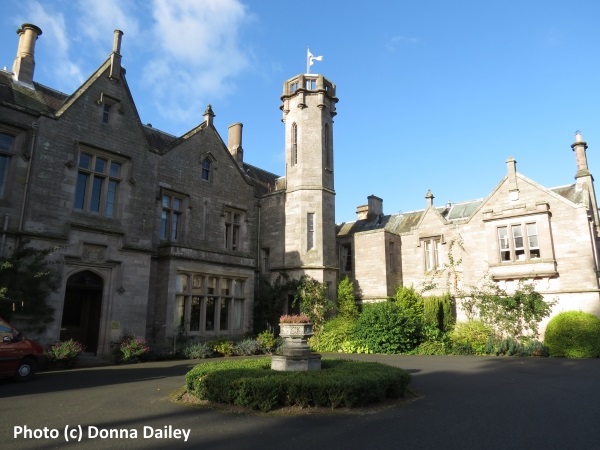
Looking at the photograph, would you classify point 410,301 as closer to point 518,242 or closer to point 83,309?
point 518,242

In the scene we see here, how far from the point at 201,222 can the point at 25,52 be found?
1029 centimetres

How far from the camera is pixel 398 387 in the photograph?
866 centimetres

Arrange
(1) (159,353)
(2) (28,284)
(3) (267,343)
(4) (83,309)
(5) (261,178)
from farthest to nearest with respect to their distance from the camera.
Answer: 1. (5) (261,178)
2. (3) (267,343)
3. (1) (159,353)
4. (4) (83,309)
5. (2) (28,284)

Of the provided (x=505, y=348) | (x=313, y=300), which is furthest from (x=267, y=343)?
(x=505, y=348)

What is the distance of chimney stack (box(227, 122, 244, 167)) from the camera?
28469 millimetres

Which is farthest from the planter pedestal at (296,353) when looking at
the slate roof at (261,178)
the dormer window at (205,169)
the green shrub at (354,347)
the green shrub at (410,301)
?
the slate roof at (261,178)

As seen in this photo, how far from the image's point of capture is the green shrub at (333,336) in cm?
2117

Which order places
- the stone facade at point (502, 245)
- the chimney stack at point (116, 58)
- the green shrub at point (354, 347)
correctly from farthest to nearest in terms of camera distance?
1. the stone facade at point (502, 245)
2. the green shrub at point (354, 347)
3. the chimney stack at point (116, 58)

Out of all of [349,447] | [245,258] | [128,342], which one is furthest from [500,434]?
[245,258]

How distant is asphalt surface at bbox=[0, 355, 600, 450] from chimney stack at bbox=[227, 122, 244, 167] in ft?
64.0

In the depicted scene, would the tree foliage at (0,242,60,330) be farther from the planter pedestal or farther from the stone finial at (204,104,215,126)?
the stone finial at (204,104,215,126)

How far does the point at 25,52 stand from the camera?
57.6 feet

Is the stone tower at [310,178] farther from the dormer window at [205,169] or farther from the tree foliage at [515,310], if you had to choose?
the tree foliage at [515,310]

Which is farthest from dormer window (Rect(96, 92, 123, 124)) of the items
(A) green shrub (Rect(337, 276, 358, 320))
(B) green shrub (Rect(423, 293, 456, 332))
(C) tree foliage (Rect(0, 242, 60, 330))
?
(B) green shrub (Rect(423, 293, 456, 332))
